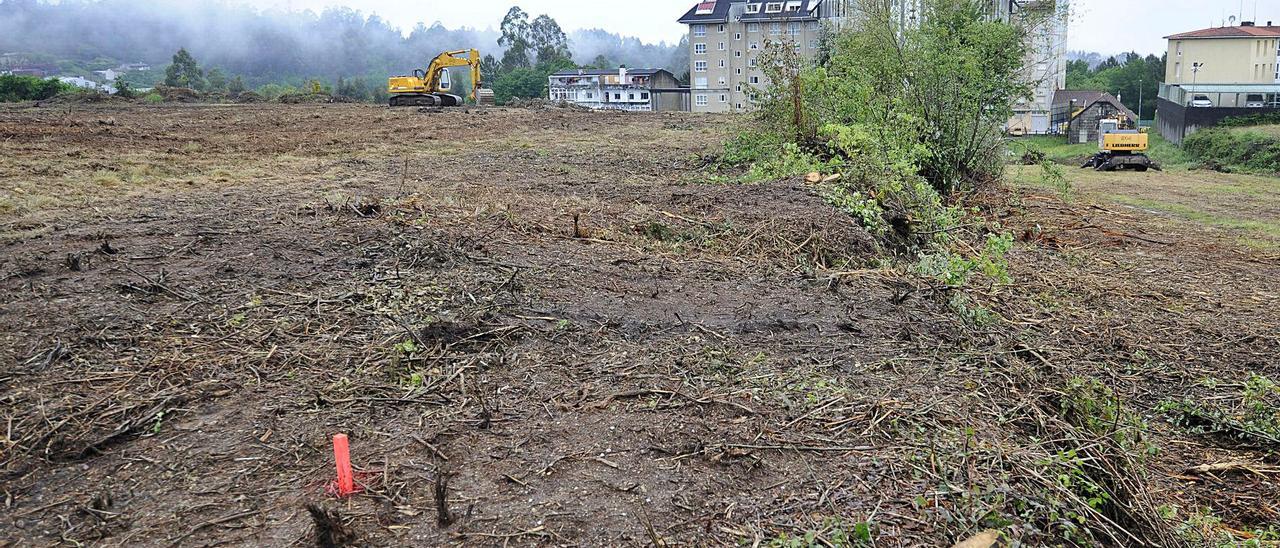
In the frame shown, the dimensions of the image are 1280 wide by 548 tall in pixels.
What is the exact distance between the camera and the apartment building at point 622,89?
5159 cm

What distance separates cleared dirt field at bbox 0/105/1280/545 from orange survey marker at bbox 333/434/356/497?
4 centimetres

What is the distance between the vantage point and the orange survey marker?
2.77 m

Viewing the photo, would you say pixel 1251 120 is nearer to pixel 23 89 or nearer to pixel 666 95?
pixel 666 95

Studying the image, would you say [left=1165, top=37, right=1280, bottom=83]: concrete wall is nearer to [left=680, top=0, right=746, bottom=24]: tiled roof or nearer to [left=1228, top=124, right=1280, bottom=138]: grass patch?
[left=1228, top=124, right=1280, bottom=138]: grass patch

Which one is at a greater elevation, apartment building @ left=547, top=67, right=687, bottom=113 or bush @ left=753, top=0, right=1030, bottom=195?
apartment building @ left=547, top=67, right=687, bottom=113

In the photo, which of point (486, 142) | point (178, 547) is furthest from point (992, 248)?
point (486, 142)

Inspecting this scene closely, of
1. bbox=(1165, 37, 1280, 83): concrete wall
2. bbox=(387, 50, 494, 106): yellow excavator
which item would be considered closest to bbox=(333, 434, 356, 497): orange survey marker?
bbox=(387, 50, 494, 106): yellow excavator

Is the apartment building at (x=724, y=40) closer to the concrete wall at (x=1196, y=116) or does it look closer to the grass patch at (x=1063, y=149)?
the grass patch at (x=1063, y=149)

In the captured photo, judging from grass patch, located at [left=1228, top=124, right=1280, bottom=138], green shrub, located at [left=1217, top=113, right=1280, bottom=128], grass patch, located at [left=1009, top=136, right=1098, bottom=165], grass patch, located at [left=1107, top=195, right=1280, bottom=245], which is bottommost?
grass patch, located at [left=1107, top=195, right=1280, bottom=245]

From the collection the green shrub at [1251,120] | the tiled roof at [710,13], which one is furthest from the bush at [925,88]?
the tiled roof at [710,13]

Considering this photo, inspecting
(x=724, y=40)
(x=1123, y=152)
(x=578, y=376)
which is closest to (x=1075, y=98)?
(x=724, y=40)

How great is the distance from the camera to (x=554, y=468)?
118 inches

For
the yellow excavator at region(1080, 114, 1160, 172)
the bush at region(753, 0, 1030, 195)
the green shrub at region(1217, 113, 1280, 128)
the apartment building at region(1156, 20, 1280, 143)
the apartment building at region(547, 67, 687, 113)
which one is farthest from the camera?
the apartment building at region(547, 67, 687, 113)

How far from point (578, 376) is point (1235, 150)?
25.1m
